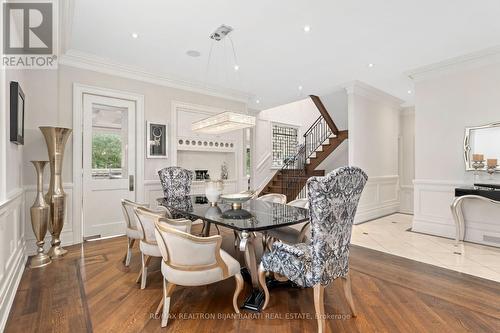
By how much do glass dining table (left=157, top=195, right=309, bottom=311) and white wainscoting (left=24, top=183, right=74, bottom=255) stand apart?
→ 175 cm

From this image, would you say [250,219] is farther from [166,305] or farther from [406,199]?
[406,199]

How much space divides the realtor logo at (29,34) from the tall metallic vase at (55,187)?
32.8 inches

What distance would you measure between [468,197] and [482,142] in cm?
92

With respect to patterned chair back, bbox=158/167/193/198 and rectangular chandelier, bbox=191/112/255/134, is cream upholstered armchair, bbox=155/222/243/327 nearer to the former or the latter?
rectangular chandelier, bbox=191/112/255/134

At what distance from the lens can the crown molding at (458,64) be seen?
12.3ft

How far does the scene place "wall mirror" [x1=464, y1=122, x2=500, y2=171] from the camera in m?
3.80

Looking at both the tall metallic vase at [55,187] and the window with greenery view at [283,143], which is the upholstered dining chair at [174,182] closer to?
the tall metallic vase at [55,187]

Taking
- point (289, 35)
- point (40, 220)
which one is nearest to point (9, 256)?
point (40, 220)

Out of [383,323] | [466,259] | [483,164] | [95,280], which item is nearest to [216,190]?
[95,280]

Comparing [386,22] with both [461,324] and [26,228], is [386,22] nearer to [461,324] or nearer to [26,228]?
[461,324]

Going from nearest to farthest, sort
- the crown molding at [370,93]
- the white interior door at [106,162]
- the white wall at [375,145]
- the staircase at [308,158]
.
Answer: the white interior door at [106,162]
the crown molding at [370,93]
the white wall at [375,145]
the staircase at [308,158]

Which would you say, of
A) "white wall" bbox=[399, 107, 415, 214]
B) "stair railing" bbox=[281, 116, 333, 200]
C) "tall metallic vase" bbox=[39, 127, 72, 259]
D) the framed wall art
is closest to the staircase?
"stair railing" bbox=[281, 116, 333, 200]

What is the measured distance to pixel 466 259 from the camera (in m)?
3.30

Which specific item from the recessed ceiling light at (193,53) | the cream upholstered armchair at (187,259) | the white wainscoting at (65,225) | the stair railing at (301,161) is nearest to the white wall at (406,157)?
the stair railing at (301,161)
